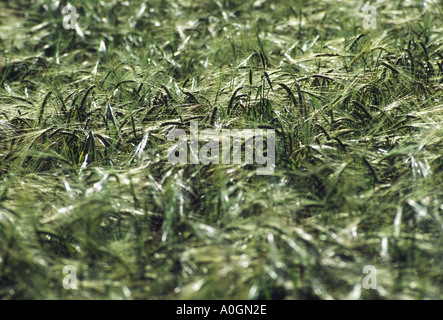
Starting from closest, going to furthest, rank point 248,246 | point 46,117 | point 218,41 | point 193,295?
point 193,295
point 248,246
point 46,117
point 218,41

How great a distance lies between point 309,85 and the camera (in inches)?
94.4

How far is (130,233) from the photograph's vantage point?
1761 mm

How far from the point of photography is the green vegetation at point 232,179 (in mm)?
1580

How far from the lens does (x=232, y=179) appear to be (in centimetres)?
194

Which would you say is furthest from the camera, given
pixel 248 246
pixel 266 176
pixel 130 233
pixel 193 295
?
pixel 266 176

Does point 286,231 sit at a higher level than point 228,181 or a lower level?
lower

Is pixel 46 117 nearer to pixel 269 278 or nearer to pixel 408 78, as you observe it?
pixel 269 278

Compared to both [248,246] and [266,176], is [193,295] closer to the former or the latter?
[248,246]

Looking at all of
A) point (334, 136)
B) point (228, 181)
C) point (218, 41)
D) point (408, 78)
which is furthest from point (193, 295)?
point (218, 41)

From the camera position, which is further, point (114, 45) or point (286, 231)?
point (114, 45)

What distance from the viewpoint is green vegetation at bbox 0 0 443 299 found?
1580 mm

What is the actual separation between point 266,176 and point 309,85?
0.69m

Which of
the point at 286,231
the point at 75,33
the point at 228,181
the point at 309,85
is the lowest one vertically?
the point at 286,231

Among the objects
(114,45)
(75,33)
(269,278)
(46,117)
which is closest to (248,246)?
(269,278)
